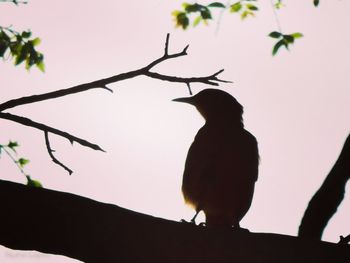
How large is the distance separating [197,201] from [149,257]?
291 centimetres

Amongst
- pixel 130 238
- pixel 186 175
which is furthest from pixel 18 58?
pixel 130 238

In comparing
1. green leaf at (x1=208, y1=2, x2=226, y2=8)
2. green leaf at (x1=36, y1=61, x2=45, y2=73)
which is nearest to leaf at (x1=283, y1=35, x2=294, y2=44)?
green leaf at (x1=208, y1=2, x2=226, y2=8)

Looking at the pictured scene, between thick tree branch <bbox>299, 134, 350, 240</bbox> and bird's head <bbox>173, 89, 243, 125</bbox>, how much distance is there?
8.62 ft

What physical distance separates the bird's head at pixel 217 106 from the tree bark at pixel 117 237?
3.32 meters

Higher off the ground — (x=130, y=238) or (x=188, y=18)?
(x=188, y=18)

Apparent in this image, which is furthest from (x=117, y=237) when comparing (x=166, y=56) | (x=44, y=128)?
(x=166, y=56)

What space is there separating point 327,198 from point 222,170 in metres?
1.89

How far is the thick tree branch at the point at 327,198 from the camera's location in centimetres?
328

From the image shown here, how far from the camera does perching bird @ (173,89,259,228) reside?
5203 millimetres

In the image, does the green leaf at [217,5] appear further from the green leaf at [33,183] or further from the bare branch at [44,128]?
the green leaf at [33,183]

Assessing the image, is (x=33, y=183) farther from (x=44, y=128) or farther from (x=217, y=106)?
(x=217, y=106)

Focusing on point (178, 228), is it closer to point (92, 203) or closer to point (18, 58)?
point (92, 203)

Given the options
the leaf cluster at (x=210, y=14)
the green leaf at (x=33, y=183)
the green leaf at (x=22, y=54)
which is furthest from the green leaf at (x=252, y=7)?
the green leaf at (x=33, y=183)

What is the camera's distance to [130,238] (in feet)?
8.64
